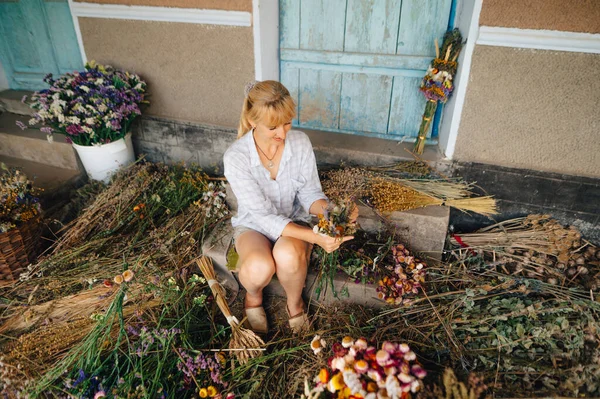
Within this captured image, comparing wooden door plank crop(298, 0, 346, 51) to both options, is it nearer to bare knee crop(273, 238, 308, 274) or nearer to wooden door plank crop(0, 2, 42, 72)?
bare knee crop(273, 238, 308, 274)

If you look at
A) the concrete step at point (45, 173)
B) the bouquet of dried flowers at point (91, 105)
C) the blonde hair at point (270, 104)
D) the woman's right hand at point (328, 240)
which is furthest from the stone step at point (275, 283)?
the concrete step at point (45, 173)

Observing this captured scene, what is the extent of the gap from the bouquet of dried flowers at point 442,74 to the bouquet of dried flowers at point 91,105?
7.94 ft

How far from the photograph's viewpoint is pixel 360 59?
10.5ft

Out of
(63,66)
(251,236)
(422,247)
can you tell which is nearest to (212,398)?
(251,236)

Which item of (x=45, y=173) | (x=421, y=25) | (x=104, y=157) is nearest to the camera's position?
(x=421, y=25)

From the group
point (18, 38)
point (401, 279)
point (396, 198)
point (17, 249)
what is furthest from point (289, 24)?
point (18, 38)

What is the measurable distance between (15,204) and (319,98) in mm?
2464

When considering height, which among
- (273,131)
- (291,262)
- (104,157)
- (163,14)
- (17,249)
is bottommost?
(17,249)

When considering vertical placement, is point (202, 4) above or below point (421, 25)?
above

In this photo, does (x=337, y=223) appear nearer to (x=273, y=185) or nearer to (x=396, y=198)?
(x=273, y=185)

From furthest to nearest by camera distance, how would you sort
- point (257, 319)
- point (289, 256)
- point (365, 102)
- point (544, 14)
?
point (365, 102)
point (257, 319)
point (544, 14)
point (289, 256)

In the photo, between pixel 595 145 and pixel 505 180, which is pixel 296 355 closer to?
pixel 505 180

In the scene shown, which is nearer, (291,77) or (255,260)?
(255,260)

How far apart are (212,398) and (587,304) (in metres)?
→ 2.16
